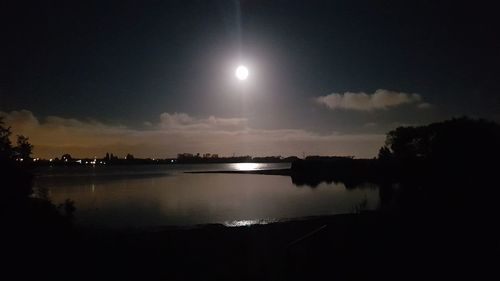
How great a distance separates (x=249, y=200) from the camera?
54.5 meters

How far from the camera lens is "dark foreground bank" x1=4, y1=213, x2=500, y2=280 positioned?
1123cm

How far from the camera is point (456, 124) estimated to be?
55469 millimetres

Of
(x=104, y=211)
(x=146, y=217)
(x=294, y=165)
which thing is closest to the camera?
(x=146, y=217)

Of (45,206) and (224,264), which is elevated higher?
(45,206)

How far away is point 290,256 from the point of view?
1108 cm

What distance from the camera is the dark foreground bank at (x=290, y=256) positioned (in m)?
11.2

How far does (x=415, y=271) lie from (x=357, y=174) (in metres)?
99.1

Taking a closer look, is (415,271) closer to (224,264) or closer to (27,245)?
(224,264)

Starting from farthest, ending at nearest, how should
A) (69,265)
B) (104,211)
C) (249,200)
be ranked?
(249,200) → (104,211) → (69,265)

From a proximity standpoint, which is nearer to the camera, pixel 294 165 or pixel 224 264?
pixel 224 264

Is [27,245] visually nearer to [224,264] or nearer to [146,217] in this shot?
[224,264]

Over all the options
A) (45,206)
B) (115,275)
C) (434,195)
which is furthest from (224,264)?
(434,195)

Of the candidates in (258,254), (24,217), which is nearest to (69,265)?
(24,217)

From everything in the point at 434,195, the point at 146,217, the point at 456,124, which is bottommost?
the point at 146,217
